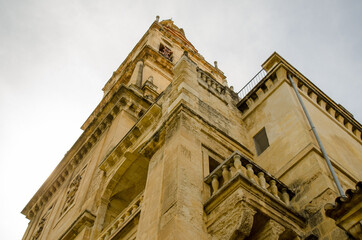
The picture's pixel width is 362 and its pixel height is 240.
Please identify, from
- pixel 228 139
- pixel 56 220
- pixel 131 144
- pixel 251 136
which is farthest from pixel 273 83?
pixel 56 220

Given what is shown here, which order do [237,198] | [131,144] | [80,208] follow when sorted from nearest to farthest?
[237,198] < [131,144] < [80,208]

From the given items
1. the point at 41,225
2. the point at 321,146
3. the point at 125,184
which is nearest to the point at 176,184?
the point at 321,146

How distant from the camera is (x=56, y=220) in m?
16.8

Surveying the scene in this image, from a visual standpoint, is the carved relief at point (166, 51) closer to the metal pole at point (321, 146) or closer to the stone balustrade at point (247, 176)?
the metal pole at point (321, 146)

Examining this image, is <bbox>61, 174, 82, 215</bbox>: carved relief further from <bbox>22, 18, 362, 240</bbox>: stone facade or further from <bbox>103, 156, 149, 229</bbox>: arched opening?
<bbox>103, 156, 149, 229</bbox>: arched opening

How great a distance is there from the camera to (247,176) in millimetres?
8500

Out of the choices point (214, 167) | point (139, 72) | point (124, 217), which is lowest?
point (124, 217)

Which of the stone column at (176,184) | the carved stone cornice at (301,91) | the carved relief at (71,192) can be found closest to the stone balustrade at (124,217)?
the stone column at (176,184)

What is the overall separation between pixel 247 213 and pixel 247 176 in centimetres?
137

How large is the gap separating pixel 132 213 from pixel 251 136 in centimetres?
463

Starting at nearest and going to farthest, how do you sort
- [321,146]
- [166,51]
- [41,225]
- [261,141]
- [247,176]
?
[247,176], [321,146], [261,141], [41,225], [166,51]

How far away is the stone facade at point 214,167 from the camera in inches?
301

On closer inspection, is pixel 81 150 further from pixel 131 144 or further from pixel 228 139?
pixel 228 139

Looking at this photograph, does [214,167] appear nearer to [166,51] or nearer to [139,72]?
[139,72]
